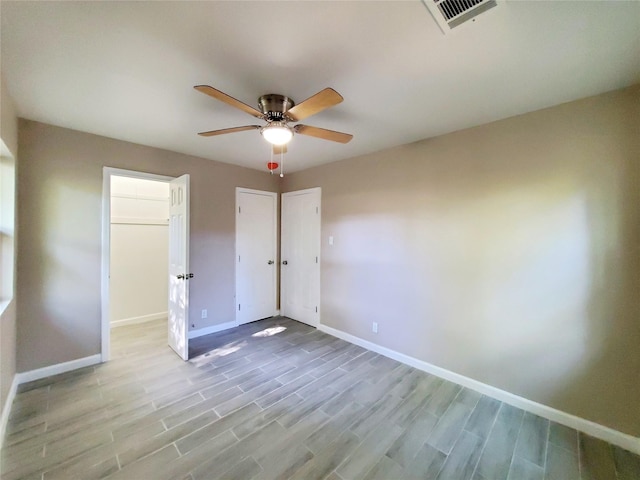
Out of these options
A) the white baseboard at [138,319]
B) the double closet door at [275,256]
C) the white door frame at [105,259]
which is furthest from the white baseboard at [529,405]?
the white baseboard at [138,319]

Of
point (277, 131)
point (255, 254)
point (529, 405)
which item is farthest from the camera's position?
point (255, 254)

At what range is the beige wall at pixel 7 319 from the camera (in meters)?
1.80

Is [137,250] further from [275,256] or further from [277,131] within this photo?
[277,131]

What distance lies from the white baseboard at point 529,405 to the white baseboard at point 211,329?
2108mm

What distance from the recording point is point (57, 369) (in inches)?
98.7

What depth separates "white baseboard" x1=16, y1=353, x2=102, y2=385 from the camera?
2.35 m

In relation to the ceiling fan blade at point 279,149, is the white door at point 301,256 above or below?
below

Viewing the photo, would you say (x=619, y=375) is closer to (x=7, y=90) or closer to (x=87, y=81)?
(x=87, y=81)

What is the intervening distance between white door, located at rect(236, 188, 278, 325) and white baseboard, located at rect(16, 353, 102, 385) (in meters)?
1.67

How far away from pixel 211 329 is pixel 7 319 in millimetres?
1974

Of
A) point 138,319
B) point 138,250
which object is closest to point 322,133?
point 138,250

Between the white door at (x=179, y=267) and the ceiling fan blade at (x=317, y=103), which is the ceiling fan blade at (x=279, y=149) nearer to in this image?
the white door at (x=179, y=267)

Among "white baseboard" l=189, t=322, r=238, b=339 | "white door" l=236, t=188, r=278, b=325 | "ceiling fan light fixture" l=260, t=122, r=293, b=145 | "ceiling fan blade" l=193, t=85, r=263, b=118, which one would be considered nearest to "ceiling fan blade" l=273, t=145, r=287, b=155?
"white door" l=236, t=188, r=278, b=325

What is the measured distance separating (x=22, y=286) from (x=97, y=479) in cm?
195
